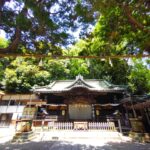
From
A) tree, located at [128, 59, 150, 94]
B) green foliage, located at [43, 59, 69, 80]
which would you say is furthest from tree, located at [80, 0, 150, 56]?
green foliage, located at [43, 59, 69, 80]

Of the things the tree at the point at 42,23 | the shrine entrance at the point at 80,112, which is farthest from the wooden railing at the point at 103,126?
the tree at the point at 42,23

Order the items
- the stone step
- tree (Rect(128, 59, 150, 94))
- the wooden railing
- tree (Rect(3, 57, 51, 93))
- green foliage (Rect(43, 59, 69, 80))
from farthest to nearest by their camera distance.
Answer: green foliage (Rect(43, 59, 69, 80)), tree (Rect(3, 57, 51, 93)), tree (Rect(128, 59, 150, 94)), the wooden railing, the stone step

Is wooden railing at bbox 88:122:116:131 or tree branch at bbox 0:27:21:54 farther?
wooden railing at bbox 88:122:116:131

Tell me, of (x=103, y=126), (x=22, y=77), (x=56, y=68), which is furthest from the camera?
(x=56, y=68)

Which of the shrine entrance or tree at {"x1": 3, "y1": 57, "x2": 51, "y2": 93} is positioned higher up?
tree at {"x1": 3, "y1": 57, "x2": 51, "y2": 93}

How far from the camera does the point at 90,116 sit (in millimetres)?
18453

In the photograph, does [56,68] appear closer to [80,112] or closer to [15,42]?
[80,112]

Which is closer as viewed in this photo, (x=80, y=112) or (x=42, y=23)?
(x=42, y=23)

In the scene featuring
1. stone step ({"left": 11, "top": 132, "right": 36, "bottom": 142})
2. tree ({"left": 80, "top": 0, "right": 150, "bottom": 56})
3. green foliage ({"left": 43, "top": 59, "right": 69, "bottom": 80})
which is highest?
green foliage ({"left": 43, "top": 59, "right": 69, "bottom": 80})

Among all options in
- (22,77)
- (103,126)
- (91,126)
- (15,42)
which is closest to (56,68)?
(22,77)

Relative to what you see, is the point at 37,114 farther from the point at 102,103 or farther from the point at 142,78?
the point at 142,78

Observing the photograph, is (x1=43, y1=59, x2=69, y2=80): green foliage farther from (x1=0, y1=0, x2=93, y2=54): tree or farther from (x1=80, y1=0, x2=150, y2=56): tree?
(x1=0, y1=0, x2=93, y2=54): tree

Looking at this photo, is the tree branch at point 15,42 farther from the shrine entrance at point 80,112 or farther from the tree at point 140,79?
the tree at point 140,79

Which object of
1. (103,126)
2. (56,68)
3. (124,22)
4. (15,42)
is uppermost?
(56,68)
